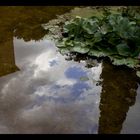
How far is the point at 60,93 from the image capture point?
4.38m

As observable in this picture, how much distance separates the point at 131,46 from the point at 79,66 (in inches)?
47.1

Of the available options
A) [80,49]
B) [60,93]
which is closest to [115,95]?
[60,93]

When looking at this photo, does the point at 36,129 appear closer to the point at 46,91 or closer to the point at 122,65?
the point at 46,91

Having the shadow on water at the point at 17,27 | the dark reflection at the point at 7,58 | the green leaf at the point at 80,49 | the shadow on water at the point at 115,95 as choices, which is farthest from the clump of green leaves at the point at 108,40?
the dark reflection at the point at 7,58

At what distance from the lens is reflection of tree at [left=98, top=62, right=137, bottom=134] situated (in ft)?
12.0

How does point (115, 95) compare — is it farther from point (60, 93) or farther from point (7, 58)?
point (7, 58)

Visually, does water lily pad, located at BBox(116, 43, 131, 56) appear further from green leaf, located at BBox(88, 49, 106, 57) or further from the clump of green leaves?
green leaf, located at BBox(88, 49, 106, 57)

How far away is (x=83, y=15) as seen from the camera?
7582 mm

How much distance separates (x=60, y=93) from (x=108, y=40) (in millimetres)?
1909

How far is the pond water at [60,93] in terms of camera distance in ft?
11.9

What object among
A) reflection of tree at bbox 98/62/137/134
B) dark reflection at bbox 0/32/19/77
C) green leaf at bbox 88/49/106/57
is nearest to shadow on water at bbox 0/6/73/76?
dark reflection at bbox 0/32/19/77

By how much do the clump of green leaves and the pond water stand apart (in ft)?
0.77

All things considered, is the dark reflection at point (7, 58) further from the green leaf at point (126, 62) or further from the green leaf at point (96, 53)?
the green leaf at point (126, 62)

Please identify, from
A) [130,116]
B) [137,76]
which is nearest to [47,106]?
[130,116]
